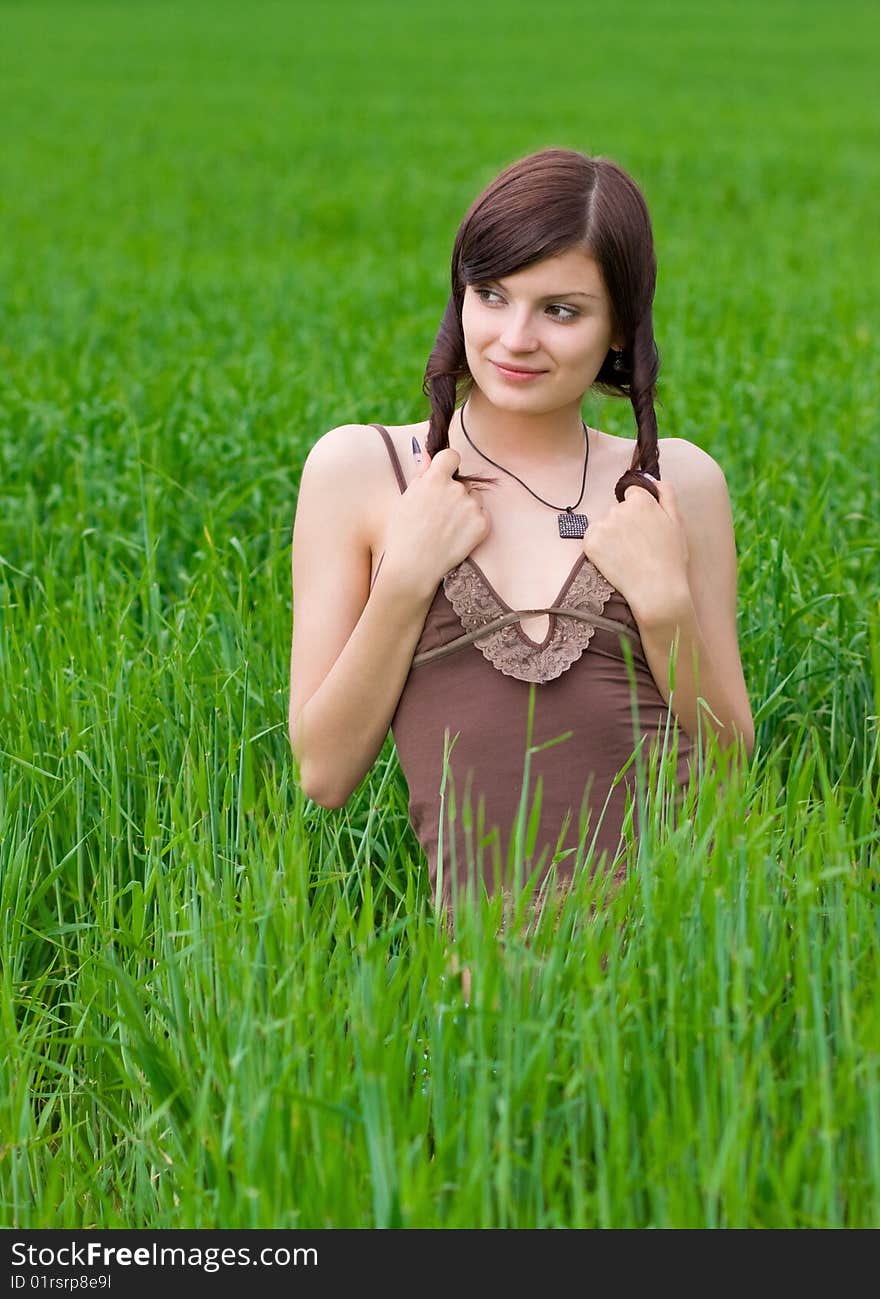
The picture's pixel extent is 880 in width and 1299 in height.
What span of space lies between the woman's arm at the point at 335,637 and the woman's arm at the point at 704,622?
14.8 inches

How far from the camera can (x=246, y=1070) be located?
1.69 metres

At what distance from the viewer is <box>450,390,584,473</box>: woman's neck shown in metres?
2.31

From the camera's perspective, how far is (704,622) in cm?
235

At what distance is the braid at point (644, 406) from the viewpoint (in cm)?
227

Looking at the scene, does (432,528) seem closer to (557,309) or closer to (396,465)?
(396,465)

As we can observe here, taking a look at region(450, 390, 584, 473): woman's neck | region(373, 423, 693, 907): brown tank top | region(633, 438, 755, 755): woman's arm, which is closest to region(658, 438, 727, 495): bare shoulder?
region(633, 438, 755, 755): woman's arm

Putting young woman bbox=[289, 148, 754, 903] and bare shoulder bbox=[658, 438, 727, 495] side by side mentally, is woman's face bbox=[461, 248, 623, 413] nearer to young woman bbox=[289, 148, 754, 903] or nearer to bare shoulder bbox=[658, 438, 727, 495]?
young woman bbox=[289, 148, 754, 903]

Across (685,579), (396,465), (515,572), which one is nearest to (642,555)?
(685,579)

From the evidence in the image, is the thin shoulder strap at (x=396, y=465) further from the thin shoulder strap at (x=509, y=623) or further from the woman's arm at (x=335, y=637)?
the thin shoulder strap at (x=509, y=623)

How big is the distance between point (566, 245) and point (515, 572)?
1.51ft

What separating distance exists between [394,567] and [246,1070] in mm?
741

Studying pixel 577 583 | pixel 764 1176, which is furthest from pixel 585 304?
pixel 764 1176

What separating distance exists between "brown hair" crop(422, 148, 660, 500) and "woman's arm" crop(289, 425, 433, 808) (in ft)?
0.49

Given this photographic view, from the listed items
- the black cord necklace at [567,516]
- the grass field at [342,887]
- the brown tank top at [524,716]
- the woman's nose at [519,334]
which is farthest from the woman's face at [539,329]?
the grass field at [342,887]
